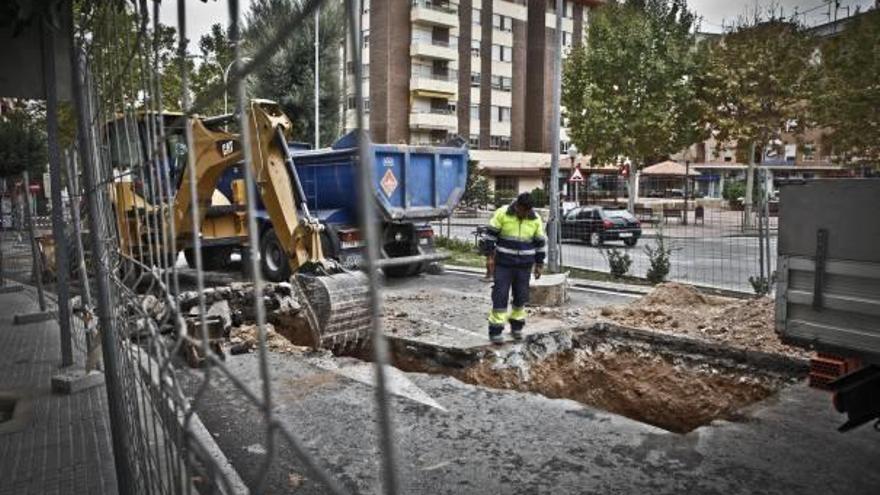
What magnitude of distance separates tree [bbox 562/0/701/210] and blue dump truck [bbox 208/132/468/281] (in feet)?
61.0

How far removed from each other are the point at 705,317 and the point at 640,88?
961 inches

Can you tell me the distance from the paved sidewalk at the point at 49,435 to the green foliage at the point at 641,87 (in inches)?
1068

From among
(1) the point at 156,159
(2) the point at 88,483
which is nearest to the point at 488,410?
(2) the point at 88,483

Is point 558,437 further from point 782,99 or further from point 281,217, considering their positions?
point 782,99

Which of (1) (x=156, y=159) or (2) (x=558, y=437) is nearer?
(1) (x=156, y=159)

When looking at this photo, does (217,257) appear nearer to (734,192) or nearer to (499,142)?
(734,192)

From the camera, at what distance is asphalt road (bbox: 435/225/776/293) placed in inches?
499

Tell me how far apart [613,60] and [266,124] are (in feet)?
84.1

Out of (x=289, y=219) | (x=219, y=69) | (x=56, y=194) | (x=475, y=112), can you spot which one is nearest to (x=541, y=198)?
(x=475, y=112)

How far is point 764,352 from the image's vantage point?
20.8ft

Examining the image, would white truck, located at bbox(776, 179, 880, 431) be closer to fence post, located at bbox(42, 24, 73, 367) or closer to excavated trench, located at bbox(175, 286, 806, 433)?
excavated trench, located at bbox(175, 286, 806, 433)

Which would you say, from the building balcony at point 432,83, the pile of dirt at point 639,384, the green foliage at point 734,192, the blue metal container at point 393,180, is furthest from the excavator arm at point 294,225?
the building balcony at point 432,83

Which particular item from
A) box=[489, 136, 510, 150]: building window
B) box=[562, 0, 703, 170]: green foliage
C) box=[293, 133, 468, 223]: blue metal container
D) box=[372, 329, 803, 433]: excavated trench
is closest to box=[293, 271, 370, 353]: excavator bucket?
box=[372, 329, 803, 433]: excavated trench

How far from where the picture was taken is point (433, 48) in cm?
4500
